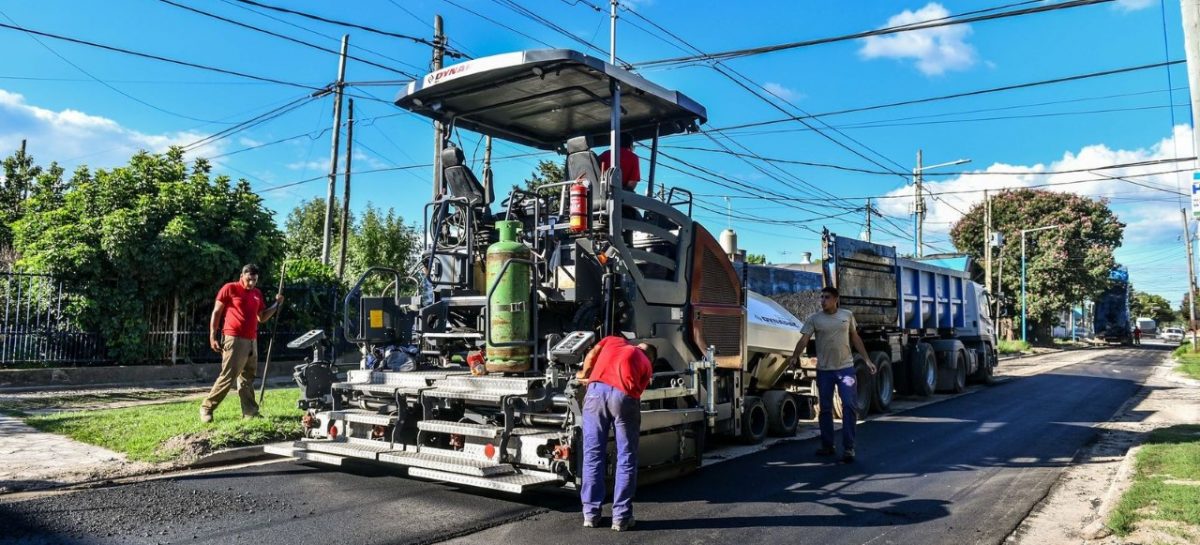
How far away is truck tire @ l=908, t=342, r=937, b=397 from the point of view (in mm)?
13914

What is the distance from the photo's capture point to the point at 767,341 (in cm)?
930

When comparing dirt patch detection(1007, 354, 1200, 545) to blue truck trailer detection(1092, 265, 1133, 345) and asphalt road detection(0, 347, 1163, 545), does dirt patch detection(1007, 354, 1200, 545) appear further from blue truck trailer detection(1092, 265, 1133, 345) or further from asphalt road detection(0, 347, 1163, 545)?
blue truck trailer detection(1092, 265, 1133, 345)

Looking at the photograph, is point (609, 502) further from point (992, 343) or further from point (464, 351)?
point (992, 343)

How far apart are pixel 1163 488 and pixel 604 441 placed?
441 cm

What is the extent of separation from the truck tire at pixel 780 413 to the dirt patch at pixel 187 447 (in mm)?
5778

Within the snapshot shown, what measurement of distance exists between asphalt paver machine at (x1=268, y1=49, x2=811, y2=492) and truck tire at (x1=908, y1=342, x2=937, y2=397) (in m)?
7.14

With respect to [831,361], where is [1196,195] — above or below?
above

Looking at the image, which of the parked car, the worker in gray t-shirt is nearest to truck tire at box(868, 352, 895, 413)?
the worker in gray t-shirt

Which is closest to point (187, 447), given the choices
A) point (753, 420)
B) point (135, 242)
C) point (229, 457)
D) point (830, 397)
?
point (229, 457)

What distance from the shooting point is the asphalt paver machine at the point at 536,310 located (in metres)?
5.61

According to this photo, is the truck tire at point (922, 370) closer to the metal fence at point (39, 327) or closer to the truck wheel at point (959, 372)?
the truck wheel at point (959, 372)

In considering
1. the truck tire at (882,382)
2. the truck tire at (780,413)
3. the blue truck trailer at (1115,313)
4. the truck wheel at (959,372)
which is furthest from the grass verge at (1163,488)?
the blue truck trailer at (1115,313)

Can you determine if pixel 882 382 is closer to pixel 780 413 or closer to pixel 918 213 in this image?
pixel 780 413

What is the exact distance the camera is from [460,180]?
7.23m
